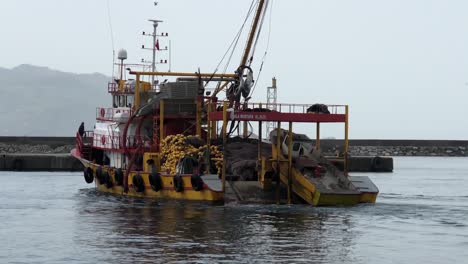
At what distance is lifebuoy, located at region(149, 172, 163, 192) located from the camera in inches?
1500

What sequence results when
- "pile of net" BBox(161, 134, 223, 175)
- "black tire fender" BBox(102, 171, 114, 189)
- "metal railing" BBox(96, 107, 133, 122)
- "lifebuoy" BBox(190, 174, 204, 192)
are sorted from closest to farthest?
1. "lifebuoy" BBox(190, 174, 204, 192)
2. "pile of net" BBox(161, 134, 223, 175)
3. "metal railing" BBox(96, 107, 133, 122)
4. "black tire fender" BBox(102, 171, 114, 189)

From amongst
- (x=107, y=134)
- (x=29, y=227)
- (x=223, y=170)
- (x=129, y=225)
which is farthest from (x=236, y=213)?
(x=107, y=134)

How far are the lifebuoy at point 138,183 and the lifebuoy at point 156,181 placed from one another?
1.08 meters

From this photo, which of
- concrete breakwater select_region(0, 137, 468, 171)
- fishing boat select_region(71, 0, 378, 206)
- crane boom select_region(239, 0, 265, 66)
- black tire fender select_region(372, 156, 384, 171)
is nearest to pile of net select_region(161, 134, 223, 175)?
fishing boat select_region(71, 0, 378, 206)

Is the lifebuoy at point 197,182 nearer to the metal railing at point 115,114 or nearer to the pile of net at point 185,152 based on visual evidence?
the pile of net at point 185,152

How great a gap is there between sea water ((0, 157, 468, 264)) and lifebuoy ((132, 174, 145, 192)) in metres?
0.51

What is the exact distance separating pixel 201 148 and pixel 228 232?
29.0 ft

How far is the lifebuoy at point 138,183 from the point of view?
3947 cm

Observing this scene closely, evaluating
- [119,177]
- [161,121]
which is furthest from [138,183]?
[161,121]

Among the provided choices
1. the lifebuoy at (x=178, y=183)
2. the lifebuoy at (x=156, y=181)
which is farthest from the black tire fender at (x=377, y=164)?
the lifebuoy at (x=178, y=183)

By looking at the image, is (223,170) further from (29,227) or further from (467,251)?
(467,251)

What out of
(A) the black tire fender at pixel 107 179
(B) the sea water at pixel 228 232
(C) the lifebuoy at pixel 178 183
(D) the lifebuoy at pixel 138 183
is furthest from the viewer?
(A) the black tire fender at pixel 107 179

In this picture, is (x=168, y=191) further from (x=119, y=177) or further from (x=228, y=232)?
(x=228, y=232)

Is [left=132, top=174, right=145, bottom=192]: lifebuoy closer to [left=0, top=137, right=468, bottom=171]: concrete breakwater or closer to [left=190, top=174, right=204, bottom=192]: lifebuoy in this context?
[left=190, top=174, right=204, bottom=192]: lifebuoy
